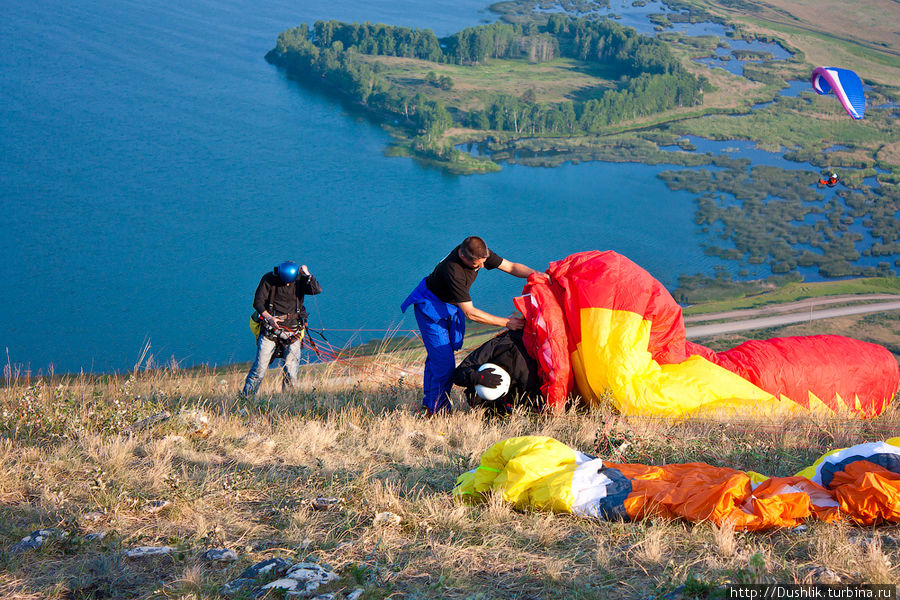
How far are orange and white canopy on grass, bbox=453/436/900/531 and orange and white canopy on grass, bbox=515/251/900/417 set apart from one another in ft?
4.14

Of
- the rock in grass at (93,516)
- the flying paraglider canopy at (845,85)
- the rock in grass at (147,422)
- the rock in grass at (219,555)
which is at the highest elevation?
the flying paraglider canopy at (845,85)

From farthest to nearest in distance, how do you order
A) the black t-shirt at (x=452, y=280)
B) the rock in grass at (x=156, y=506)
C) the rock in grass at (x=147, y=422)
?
the black t-shirt at (x=452, y=280) < the rock in grass at (x=147, y=422) < the rock in grass at (x=156, y=506)

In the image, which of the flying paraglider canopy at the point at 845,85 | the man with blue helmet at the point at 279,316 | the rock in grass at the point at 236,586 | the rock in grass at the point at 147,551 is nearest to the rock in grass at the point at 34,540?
the rock in grass at the point at 147,551

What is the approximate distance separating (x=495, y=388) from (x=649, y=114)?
52041 mm

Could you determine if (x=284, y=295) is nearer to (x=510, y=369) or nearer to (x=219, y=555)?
(x=510, y=369)

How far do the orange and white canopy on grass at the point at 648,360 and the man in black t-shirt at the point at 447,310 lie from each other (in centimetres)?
28

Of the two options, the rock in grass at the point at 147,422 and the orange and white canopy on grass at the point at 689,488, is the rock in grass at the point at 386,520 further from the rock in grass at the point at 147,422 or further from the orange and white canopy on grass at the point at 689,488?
the rock in grass at the point at 147,422

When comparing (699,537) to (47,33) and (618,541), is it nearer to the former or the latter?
(618,541)

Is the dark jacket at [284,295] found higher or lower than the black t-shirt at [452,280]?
lower

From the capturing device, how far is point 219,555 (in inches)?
102

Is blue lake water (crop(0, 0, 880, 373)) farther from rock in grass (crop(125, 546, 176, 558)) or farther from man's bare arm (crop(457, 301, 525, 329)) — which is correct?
rock in grass (crop(125, 546, 176, 558))

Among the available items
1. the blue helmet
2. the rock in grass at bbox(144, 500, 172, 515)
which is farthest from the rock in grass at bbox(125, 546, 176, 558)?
the blue helmet

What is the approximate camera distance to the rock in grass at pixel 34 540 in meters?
2.59

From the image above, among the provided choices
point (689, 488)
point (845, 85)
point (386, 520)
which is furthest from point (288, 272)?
point (845, 85)
